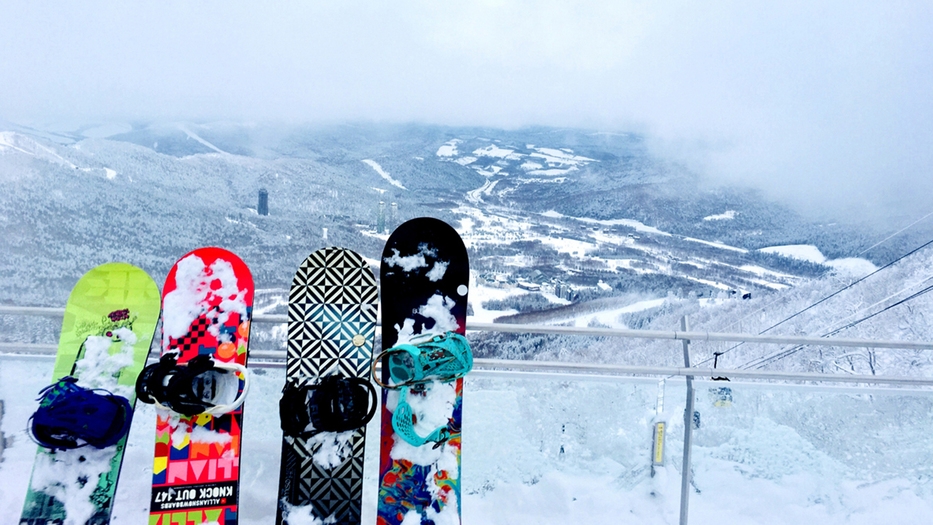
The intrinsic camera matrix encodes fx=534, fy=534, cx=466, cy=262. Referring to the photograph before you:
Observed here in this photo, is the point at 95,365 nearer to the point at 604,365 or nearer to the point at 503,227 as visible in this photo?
the point at 604,365

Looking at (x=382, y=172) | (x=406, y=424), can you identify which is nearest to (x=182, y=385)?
(x=406, y=424)

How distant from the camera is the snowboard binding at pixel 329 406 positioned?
1.43 metres

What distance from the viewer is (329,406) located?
4.75ft

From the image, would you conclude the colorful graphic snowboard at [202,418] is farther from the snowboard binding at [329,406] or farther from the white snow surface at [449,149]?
the white snow surface at [449,149]

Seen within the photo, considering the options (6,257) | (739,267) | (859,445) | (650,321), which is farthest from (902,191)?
(6,257)

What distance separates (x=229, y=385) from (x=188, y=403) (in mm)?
145

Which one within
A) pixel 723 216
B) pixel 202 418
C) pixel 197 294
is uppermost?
pixel 723 216

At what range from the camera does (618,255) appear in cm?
1442

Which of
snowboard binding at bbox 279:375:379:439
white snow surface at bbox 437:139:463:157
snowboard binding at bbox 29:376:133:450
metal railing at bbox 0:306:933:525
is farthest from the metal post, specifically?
white snow surface at bbox 437:139:463:157

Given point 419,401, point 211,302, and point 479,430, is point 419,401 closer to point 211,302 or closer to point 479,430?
point 479,430

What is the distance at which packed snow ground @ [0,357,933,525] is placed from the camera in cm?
168

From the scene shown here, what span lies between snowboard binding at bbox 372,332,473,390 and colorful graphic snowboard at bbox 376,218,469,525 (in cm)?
5

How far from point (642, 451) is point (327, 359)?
3.41 feet

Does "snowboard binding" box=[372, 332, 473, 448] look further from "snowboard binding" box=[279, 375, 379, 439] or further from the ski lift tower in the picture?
the ski lift tower
